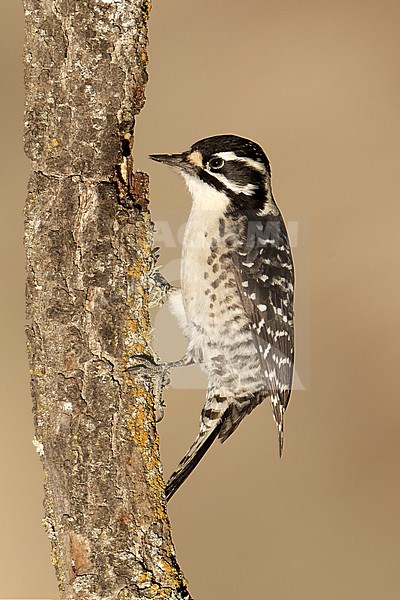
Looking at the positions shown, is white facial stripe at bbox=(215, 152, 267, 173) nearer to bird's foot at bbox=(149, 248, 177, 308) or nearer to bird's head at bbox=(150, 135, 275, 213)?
bird's head at bbox=(150, 135, 275, 213)

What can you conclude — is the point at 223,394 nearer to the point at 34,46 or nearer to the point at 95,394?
the point at 95,394

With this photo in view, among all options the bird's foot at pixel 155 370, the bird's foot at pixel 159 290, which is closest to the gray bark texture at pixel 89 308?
the bird's foot at pixel 155 370

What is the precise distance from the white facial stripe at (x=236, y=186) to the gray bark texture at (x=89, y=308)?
1.54ft

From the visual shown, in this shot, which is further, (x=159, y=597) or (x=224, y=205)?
(x=224, y=205)

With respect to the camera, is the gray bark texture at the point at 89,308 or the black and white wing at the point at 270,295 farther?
the black and white wing at the point at 270,295

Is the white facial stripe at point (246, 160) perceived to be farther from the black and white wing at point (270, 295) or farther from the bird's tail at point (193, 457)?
the bird's tail at point (193, 457)

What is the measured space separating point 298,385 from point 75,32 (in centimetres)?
213

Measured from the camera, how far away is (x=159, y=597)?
5.39ft

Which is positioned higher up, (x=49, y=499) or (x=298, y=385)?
(x=298, y=385)

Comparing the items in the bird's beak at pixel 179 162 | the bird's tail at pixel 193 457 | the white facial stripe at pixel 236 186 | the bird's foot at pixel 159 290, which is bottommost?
the bird's tail at pixel 193 457

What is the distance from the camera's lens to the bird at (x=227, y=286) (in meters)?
2.09

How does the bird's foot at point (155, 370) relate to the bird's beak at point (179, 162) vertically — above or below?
below

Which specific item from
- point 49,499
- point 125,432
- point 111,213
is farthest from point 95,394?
point 111,213

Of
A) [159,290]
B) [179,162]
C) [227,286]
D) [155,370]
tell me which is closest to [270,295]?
[227,286]
